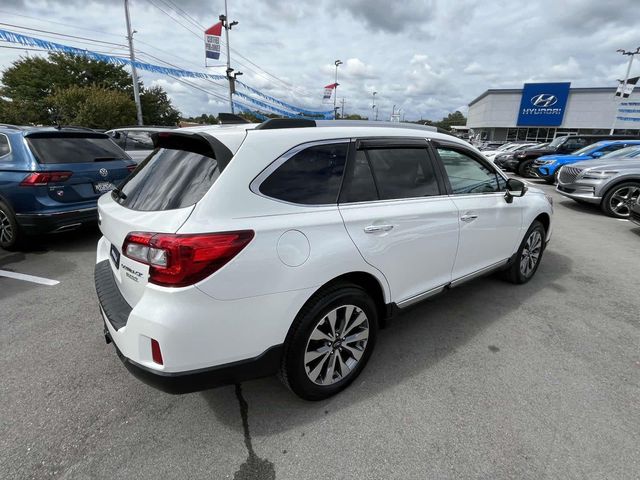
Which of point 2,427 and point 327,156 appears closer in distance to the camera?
point 2,427

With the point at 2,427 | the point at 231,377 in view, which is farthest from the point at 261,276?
the point at 2,427

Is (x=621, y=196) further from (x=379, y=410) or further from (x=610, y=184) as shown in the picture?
(x=379, y=410)

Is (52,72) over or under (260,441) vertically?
over

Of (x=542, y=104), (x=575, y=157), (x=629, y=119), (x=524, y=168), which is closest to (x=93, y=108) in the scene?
(x=524, y=168)

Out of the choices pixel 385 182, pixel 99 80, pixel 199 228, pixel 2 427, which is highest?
pixel 99 80

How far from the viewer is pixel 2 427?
2.09 m

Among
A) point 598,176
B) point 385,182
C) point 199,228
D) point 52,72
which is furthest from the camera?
point 52,72

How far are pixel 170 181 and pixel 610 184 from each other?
954 centimetres

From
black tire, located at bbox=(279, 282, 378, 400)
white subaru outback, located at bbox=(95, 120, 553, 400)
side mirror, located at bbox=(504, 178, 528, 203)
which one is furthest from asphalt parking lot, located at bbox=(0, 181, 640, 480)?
side mirror, located at bbox=(504, 178, 528, 203)

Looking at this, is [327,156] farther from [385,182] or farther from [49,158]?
[49,158]

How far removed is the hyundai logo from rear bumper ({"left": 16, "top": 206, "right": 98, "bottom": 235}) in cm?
5801

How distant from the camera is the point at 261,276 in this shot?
71.9 inches

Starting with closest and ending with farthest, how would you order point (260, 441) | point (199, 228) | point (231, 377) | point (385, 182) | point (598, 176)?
point (199, 228) → point (231, 377) → point (260, 441) → point (385, 182) → point (598, 176)

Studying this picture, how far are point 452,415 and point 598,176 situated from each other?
8551 mm
